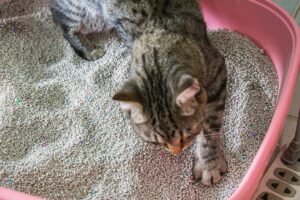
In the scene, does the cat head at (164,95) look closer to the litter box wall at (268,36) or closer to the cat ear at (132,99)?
the cat ear at (132,99)

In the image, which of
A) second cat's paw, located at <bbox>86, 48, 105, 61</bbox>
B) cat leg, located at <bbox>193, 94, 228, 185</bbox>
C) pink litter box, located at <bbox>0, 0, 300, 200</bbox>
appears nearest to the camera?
pink litter box, located at <bbox>0, 0, 300, 200</bbox>

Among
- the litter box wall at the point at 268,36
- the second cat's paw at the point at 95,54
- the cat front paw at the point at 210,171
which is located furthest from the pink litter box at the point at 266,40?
the second cat's paw at the point at 95,54

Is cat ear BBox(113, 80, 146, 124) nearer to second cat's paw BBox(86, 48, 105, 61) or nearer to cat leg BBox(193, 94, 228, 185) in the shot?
cat leg BBox(193, 94, 228, 185)

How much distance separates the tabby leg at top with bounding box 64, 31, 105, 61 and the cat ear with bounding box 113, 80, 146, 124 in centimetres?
59

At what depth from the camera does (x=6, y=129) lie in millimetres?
1511

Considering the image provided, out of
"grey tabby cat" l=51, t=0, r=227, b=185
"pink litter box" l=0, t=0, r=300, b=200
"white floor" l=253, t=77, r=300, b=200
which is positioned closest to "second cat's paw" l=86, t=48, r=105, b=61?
"grey tabby cat" l=51, t=0, r=227, b=185

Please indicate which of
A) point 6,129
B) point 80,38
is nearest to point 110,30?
point 80,38

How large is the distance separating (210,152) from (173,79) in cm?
40

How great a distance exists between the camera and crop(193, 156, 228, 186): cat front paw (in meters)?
1.37

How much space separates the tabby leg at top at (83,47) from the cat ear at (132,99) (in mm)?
588

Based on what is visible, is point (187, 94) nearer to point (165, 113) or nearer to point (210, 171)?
point (165, 113)

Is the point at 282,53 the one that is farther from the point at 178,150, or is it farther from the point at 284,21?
the point at 178,150

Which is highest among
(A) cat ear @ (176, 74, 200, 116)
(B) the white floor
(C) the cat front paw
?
(A) cat ear @ (176, 74, 200, 116)

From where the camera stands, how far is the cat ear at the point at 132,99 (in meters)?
1.04
